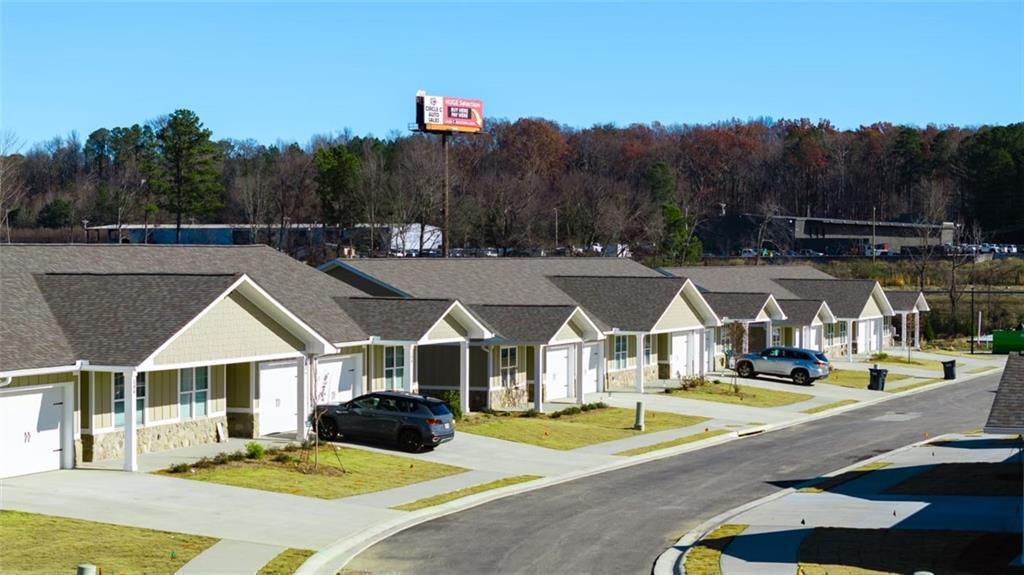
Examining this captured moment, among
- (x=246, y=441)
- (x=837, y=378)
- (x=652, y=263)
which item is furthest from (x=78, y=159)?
(x=246, y=441)

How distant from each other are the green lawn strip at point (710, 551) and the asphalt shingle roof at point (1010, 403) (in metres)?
5.17

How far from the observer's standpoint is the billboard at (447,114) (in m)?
103

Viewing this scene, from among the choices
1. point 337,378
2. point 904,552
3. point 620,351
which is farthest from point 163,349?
point 620,351

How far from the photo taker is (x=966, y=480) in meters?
32.5

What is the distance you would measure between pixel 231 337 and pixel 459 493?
793cm

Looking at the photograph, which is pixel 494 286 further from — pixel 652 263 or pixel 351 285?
pixel 652 263

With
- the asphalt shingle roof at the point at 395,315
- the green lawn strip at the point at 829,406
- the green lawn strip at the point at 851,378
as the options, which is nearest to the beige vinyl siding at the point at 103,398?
the asphalt shingle roof at the point at 395,315

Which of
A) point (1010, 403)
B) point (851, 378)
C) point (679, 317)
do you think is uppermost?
point (679, 317)

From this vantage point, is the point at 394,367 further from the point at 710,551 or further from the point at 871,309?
the point at 871,309

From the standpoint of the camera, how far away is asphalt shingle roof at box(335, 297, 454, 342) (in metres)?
41.7

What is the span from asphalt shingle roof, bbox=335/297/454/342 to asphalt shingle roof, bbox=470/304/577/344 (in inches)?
A: 157

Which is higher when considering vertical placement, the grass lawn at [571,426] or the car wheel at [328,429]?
the car wheel at [328,429]

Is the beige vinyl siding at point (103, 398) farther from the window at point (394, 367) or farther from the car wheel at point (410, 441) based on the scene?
Answer: the window at point (394, 367)

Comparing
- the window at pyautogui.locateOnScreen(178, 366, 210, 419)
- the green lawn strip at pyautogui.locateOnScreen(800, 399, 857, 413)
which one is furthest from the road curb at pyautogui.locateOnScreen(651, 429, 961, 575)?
the window at pyautogui.locateOnScreen(178, 366, 210, 419)
